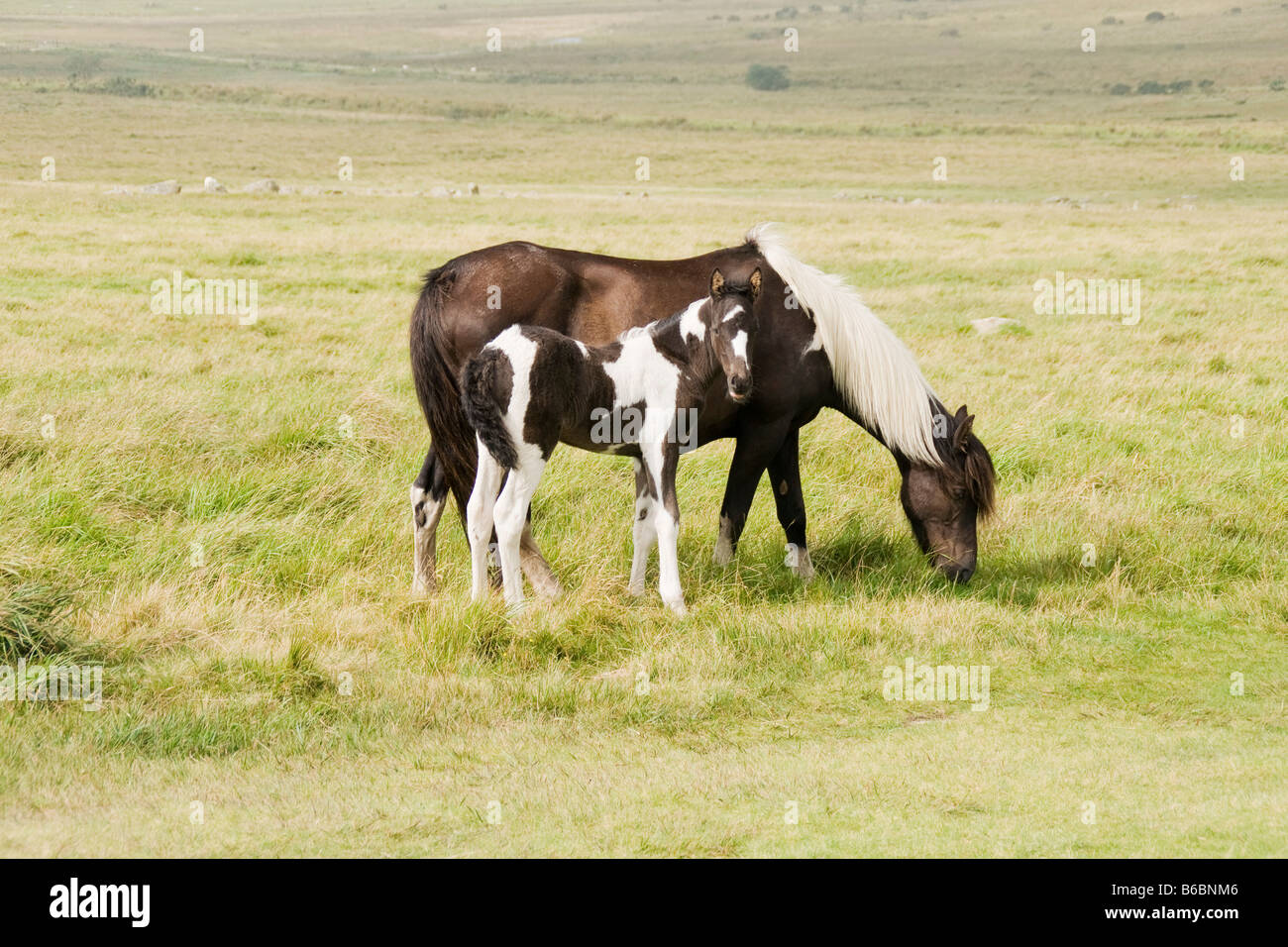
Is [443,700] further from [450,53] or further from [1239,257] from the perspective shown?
[450,53]

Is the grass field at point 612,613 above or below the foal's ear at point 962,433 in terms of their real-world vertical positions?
below

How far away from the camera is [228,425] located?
1072 cm

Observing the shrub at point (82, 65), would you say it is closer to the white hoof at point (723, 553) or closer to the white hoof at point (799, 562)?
the white hoof at point (723, 553)

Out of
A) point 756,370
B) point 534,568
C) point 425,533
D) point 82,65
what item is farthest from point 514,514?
point 82,65

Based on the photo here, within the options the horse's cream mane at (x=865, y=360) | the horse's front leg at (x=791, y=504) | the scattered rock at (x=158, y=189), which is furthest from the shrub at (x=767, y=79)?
the horse's front leg at (x=791, y=504)

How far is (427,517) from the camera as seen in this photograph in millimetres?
8156

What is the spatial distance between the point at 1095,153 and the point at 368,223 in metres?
48.4

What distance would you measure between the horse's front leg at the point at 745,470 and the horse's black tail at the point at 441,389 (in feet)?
5.45

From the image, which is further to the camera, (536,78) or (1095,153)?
(536,78)

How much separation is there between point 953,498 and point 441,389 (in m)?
3.31

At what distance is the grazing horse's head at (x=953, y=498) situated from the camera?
8.32 meters

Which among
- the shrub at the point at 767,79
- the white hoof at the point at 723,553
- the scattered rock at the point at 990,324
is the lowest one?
the white hoof at the point at 723,553

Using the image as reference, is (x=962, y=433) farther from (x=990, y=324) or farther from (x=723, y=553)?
(x=990, y=324)

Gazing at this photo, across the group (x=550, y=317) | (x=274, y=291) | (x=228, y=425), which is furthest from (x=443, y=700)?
(x=274, y=291)
